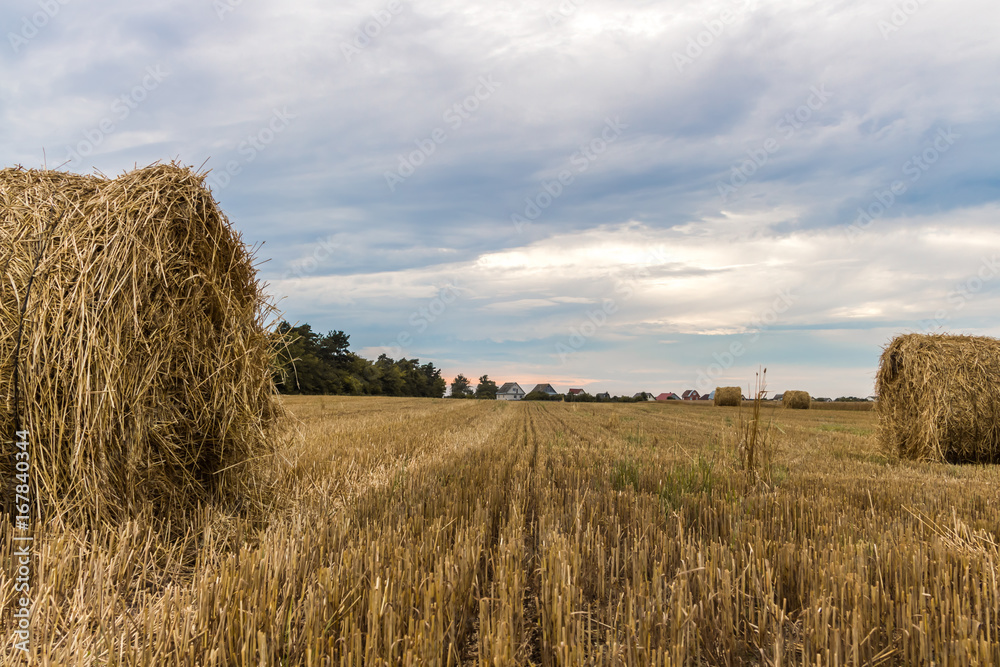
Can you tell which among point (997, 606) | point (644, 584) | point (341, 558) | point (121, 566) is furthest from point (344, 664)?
point (997, 606)

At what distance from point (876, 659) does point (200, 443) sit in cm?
428

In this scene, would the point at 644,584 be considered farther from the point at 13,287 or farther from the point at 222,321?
the point at 13,287

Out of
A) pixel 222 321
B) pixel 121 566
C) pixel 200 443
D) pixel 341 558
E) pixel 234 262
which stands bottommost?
pixel 121 566

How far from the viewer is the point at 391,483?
505 cm

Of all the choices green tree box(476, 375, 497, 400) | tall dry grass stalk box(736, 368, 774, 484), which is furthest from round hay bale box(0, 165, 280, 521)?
green tree box(476, 375, 497, 400)

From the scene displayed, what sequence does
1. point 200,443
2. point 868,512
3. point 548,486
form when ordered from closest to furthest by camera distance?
point 200,443 < point 868,512 < point 548,486

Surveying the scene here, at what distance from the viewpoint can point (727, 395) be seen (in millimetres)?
36625

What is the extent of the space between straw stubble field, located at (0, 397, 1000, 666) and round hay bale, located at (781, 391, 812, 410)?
32446mm

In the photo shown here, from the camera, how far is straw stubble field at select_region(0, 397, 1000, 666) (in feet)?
7.07

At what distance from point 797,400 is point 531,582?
36490mm

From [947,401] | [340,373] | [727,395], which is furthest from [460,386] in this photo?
[947,401]

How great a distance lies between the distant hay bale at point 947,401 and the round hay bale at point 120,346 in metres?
11.2

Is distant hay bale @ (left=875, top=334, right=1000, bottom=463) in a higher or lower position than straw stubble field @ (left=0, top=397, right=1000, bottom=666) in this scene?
higher

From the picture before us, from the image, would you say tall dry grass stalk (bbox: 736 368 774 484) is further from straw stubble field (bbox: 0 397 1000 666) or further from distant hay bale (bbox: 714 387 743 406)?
distant hay bale (bbox: 714 387 743 406)
